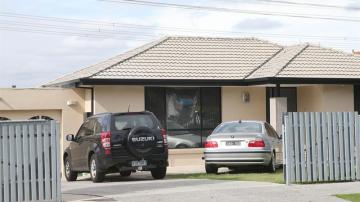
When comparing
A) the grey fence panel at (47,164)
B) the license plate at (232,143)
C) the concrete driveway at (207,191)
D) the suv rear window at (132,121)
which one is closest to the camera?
the grey fence panel at (47,164)

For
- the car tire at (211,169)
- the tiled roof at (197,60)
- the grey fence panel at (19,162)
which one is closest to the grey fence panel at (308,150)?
the car tire at (211,169)

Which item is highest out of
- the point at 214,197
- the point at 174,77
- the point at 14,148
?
the point at 174,77

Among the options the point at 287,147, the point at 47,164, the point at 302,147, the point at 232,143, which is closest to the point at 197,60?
the point at 232,143

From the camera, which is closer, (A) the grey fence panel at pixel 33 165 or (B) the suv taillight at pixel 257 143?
(A) the grey fence panel at pixel 33 165

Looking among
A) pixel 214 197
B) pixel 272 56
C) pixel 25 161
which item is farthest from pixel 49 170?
pixel 272 56

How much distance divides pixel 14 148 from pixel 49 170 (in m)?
0.74

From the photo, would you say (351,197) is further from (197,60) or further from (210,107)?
(197,60)

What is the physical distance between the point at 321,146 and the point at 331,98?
10994 millimetres

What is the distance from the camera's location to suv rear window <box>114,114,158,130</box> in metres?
17.8

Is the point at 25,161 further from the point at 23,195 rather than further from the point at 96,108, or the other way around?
the point at 96,108

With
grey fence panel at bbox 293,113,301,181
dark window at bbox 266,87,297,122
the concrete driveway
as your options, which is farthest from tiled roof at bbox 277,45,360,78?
the concrete driveway

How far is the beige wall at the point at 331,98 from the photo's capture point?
26.0 m

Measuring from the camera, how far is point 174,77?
25438 mm

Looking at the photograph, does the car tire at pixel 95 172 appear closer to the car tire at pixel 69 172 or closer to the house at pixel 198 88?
the car tire at pixel 69 172
